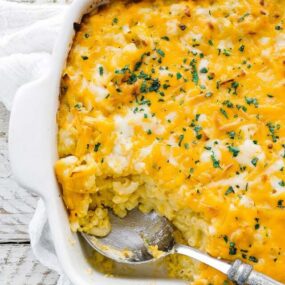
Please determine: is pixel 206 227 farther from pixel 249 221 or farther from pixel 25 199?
pixel 25 199

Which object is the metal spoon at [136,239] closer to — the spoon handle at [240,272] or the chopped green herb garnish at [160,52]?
the spoon handle at [240,272]

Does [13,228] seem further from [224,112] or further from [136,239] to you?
[224,112]

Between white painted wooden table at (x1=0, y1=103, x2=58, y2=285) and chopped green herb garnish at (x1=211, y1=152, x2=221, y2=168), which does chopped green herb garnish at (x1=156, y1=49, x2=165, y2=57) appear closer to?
chopped green herb garnish at (x1=211, y1=152, x2=221, y2=168)

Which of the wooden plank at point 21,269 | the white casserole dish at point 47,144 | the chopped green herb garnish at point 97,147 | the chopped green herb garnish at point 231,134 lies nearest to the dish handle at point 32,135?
the white casserole dish at point 47,144

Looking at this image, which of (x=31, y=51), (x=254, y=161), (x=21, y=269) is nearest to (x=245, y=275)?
(x=254, y=161)

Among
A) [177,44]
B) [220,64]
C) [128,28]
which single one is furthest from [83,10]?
[220,64]

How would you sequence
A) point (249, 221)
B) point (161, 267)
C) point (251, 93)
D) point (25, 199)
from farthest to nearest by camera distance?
point (25, 199), point (161, 267), point (251, 93), point (249, 221)

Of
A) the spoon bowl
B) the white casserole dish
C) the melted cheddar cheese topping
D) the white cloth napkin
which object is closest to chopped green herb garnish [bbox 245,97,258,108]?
the melted cheddar cheese topping
